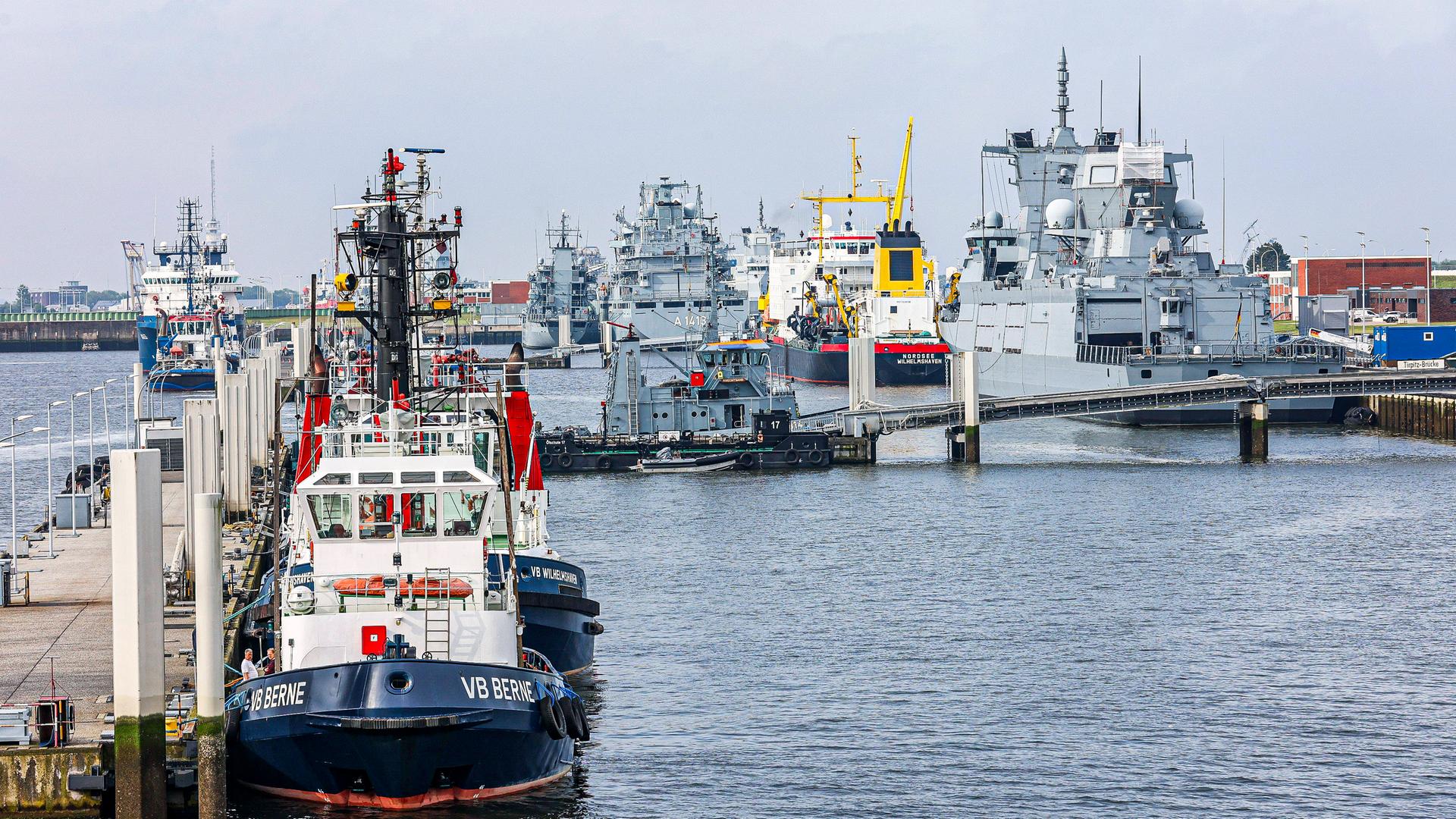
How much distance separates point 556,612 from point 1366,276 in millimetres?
136322

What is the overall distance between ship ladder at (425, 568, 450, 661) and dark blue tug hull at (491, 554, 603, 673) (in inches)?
184

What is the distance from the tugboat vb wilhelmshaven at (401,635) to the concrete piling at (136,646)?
1.72 metres

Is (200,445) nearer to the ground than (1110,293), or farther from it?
nearer to the ground

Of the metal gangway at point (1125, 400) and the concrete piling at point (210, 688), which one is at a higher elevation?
the metal gangway at point (1125, 400)

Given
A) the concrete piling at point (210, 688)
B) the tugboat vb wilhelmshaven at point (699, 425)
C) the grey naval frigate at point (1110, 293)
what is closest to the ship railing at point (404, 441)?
the concrete piling at point (210, 688)

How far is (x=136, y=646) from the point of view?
1995cm

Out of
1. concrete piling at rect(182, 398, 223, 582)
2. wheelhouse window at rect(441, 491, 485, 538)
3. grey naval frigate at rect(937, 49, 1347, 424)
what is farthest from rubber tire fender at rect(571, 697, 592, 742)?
grey naval frigate at rect(937, 49, 1347, 424)

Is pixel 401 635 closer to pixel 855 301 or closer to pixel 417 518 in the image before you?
pixel 417 518

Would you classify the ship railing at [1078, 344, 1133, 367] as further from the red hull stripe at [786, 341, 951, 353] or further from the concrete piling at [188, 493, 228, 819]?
the concrete piling at [188, 493, 228, 819]

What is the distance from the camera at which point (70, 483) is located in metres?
52.1

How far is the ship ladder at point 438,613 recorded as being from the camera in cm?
2280

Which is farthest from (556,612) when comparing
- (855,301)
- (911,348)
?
(855,301)

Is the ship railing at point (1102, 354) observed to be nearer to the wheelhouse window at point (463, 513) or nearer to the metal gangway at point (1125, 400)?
the metal gangway at point (1125, 400)

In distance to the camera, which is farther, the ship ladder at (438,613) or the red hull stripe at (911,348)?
the red hull stripe at (911,348)
